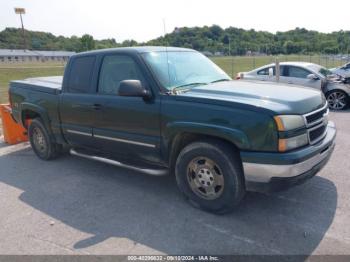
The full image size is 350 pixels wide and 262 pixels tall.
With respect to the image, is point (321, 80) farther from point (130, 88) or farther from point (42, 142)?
point (42, 142)

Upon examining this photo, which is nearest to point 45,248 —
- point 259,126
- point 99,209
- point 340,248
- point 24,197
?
point 99,209

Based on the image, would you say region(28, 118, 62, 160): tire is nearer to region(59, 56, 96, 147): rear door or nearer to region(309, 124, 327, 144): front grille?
region(59, 56, 96, 147): rear door

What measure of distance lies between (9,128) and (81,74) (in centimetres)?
342

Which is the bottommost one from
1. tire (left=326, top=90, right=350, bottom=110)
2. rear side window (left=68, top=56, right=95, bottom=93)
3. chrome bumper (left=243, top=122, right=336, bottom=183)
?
tire (left=326, top=90, right=350, bottom=110)

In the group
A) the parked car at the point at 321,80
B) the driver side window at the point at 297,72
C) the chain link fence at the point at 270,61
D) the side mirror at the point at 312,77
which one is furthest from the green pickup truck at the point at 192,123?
the chain link fence at the point at 270,61

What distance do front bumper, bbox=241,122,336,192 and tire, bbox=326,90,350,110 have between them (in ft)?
25.1

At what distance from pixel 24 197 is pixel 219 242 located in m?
2.83

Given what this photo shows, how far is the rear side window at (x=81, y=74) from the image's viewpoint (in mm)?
4750

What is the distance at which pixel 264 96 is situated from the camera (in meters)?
3.44

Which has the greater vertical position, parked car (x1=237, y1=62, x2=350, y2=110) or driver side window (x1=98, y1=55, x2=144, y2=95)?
driver side window (x1=98, y1=55, x2=144, y2=95)

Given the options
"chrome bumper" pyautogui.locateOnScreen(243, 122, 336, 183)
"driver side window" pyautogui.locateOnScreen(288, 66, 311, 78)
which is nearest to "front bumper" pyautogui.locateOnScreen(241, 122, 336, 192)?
"chrome bumper" pyautogui.locateOnScreen(243, 122, 336, 183)

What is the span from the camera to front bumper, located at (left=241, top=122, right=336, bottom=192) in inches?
121

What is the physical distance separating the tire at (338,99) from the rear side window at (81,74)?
8.22 m

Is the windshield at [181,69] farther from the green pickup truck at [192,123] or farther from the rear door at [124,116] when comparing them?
the rear door at [124,116]
